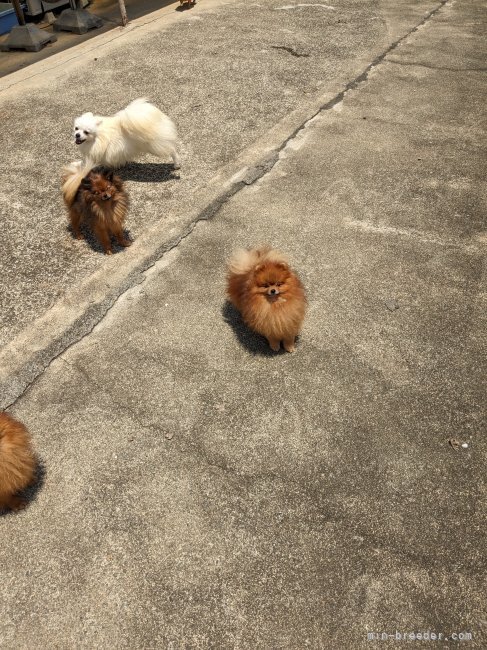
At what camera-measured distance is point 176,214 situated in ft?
19.8

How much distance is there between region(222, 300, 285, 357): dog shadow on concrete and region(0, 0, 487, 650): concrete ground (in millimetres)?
20

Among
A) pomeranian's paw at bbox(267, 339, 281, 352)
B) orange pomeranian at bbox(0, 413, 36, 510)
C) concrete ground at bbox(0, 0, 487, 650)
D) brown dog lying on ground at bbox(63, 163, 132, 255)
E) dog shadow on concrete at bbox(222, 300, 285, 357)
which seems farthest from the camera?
brown dog lying on ground at bbox(63, 163, 132, 255)

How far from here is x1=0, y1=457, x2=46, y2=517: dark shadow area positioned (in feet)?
11.4

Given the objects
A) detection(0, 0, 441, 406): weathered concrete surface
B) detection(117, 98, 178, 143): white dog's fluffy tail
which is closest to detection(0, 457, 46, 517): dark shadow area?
detection(0, 0, 441, 406): weathered concrete surface

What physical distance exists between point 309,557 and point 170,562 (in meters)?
0.94

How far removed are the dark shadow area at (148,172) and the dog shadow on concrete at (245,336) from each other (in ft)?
9.10

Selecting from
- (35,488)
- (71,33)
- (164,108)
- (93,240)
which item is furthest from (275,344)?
(71,33)

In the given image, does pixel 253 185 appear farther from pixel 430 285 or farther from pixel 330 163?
pixel 430 285

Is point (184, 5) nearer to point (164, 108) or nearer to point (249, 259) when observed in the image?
point (164, 108)

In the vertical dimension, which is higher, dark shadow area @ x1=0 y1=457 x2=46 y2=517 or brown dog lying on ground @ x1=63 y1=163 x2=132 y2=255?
brown dog lying on ground @ x1=63 y1=163 x2=132 y2=255

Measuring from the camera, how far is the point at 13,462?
3.11 meters

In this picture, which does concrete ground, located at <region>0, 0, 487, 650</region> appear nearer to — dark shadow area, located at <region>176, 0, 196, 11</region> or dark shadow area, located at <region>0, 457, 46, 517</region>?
dark shadow area, located at <region>0, 457, 46, 517</region>

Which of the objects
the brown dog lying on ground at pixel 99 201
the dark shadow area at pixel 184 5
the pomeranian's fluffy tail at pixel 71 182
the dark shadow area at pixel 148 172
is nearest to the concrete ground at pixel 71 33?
the dark shadow area at pixel 184 5

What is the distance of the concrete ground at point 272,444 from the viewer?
117 inches
